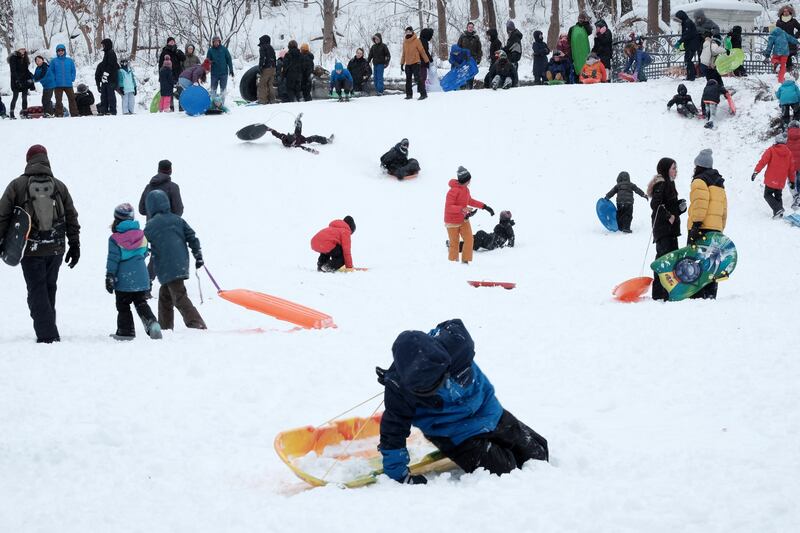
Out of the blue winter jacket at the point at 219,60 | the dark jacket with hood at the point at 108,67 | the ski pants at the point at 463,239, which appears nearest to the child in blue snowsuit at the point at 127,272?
the ski pants at the point at 463,239

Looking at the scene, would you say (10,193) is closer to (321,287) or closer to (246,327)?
(246,327)

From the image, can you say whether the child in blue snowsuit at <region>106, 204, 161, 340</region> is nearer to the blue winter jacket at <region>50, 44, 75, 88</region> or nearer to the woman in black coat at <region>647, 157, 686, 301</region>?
the woman in black coat at <region>647, 157, 686, 301</region>

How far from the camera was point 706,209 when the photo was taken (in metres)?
8.37

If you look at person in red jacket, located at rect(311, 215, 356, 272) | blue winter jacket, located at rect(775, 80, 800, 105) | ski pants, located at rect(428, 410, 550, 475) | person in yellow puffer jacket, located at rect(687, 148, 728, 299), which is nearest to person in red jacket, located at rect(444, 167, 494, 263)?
person in red jacket, located at rect(311, 215, 356, 272)

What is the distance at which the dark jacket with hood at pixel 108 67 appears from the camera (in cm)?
1897

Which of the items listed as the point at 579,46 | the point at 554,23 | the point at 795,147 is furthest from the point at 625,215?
the point at 554,23

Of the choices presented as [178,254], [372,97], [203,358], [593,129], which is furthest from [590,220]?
[203,358]

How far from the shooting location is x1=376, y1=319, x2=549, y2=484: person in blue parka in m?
4.19

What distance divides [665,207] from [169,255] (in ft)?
16.2

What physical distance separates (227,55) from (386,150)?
5.05m

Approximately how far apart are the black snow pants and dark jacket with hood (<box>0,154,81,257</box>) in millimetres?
4513

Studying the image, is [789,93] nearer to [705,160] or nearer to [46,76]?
[705,160]

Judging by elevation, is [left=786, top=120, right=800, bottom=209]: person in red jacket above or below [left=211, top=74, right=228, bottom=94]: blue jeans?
below

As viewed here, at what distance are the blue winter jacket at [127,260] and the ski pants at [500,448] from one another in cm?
388
